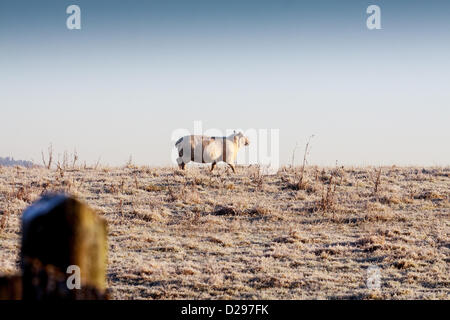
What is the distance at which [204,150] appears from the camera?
67.2 feet

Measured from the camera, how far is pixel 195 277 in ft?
29.6

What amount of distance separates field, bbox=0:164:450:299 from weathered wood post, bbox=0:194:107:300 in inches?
252

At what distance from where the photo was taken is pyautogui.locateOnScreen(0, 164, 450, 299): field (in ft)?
28.9

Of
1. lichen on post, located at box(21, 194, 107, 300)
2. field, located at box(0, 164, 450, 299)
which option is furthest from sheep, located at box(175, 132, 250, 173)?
lichen on post, located at box(21, 194, 107, 300)

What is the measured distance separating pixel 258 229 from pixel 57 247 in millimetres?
11613

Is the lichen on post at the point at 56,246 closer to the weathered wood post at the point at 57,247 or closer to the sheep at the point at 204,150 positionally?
the weathered wood post at the point at 57,247

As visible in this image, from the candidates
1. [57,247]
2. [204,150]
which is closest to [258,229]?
[204,150]

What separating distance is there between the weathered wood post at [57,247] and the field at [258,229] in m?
6.41

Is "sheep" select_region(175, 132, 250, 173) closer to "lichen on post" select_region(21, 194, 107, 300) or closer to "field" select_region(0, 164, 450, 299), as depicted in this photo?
"field" select_region(0, 164, 450, 299)

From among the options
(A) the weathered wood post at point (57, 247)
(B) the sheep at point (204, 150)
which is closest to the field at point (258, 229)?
(B) the sheep at point (204, 150)

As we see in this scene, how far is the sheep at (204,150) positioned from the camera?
20.4 metres
